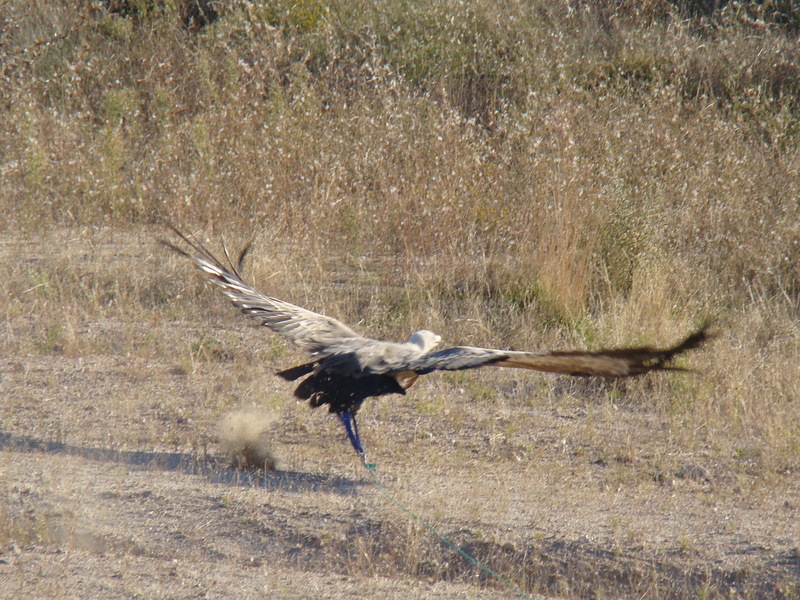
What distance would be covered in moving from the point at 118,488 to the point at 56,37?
32.2 ft

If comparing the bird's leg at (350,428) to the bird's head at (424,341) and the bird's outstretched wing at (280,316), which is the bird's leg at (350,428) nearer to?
the bird's outstretched wing at (280,316)

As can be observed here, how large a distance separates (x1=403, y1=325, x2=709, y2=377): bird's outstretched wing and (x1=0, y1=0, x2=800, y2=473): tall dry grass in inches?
66.1

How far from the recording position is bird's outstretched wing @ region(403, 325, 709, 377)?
3.59 meters

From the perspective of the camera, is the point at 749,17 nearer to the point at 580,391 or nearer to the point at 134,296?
the point at 580,391

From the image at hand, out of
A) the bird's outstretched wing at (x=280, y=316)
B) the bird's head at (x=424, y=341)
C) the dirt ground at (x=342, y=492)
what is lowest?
the dirt ground at (x=342, y=492)

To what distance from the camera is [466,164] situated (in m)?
8.87

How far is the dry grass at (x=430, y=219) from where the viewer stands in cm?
531

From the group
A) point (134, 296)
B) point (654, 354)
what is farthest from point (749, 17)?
point (654, 354)

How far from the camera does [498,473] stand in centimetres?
474

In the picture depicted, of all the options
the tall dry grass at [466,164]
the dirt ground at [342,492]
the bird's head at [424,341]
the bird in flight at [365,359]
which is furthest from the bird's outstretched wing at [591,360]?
the tall dry grass at [466,164]

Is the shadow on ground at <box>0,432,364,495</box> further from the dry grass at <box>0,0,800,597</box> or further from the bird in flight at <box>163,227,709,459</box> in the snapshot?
the bird in flight at <box>163,227,709,459</box>

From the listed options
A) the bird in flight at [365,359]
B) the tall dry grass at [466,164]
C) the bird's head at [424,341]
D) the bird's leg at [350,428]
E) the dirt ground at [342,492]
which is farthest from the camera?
the tall dry grass at [466,164]

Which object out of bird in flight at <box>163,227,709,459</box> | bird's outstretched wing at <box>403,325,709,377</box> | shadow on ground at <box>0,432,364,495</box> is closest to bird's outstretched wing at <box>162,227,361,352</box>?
bird in flight at <box>163,227,709,459</box>

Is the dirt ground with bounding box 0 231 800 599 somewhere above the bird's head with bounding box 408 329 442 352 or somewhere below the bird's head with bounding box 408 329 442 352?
below
